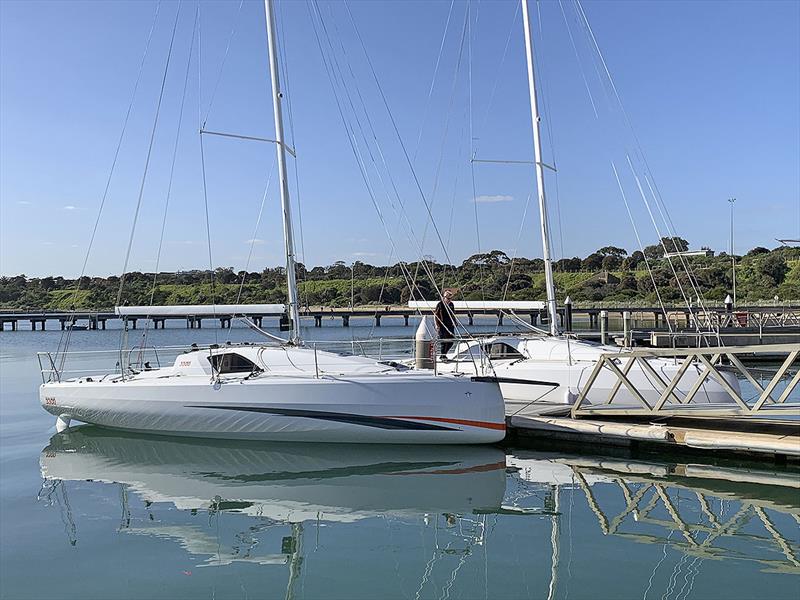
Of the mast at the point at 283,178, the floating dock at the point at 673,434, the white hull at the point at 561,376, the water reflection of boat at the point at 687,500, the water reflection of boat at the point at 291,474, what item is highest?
the mast at the point at 283,178

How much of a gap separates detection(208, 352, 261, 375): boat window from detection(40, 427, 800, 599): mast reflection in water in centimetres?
163

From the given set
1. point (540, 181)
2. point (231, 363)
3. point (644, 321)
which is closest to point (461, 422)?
point (231, 363)

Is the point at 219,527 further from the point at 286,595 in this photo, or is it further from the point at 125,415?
the point at 125,415

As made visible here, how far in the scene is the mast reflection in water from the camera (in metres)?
7.46

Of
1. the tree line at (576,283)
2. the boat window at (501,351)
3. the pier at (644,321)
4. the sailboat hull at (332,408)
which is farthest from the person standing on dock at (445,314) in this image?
the tree line at (576,283)

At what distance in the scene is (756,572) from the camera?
24.7 feet

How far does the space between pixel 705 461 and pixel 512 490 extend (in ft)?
12.8

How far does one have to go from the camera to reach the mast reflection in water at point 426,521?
746 cm

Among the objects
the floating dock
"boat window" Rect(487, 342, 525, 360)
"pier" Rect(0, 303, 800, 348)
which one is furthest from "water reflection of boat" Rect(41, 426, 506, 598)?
"boat window" Rect(487, 342, 525, 360)

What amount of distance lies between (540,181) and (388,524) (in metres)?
12.6

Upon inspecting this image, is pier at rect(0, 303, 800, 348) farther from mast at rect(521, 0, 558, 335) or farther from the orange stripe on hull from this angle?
the orange stripe on hull

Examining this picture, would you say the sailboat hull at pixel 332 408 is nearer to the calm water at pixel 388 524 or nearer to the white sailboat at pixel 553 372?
the calm water at pixel 388 524

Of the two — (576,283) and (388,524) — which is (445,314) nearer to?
(388,524)

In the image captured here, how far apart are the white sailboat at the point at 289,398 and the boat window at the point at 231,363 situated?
0.02m
